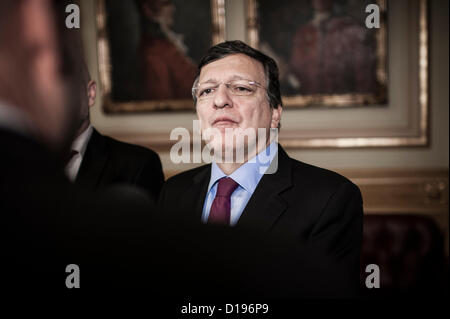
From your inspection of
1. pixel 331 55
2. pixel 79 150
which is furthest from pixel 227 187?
pixel 331 55

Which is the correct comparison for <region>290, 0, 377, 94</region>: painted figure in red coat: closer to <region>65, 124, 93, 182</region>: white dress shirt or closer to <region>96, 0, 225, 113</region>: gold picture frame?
<region>96, 0, 225, 113</region>: gold picture frame

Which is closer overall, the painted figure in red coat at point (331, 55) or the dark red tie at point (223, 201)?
the dark red tie at point (223, 201)

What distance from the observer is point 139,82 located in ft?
9.06

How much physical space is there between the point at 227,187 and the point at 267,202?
0.42 ft

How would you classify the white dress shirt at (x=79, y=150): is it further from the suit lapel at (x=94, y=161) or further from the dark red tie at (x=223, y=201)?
the dark red tie at (x=223, y=201)

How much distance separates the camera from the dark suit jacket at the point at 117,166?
1160 millimetres

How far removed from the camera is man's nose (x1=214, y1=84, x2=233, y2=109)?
107 cm

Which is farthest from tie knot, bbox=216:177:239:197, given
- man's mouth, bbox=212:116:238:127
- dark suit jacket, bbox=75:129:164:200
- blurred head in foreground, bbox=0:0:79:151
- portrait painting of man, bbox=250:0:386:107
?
portrait painting of man, bbox=250:0:386:107

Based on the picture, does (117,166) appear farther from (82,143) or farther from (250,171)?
(250,171)

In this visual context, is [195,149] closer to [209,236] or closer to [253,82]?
[253,82]

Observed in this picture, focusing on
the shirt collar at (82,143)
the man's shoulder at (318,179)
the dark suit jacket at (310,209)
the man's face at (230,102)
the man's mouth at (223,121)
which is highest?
the man's face at (230,102)

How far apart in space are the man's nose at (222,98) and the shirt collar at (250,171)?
18 centimetres

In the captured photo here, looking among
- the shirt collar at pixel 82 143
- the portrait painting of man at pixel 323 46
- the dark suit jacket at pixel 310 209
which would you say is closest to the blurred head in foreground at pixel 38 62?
the dark suit jacket at pixel 310 209

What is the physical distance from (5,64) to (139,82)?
2623 millimetres
